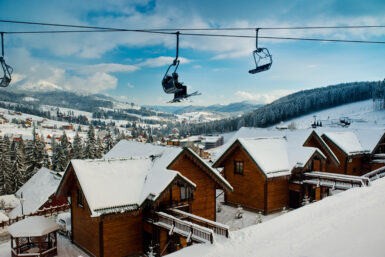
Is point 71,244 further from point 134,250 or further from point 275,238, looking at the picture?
point 275,238

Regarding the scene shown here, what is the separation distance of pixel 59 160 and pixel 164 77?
53.2m

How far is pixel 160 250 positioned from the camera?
1627 cm

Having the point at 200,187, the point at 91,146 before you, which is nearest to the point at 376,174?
the point at 200,187

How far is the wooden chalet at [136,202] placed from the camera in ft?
49.0

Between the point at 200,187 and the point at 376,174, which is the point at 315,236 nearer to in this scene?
the point at 200,187

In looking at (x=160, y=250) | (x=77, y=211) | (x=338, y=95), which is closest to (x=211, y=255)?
(x=160, y=250)

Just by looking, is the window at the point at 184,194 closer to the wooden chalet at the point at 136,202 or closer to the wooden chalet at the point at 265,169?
the wooden chalet at the point at 136,202

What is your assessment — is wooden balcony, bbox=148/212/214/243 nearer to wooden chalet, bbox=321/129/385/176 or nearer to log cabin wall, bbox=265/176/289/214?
log cabin wall, bbox=265/176/289/214

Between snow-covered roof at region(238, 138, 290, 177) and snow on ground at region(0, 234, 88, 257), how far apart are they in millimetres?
15112

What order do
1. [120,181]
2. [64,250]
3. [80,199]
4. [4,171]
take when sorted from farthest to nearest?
[4,171] < [64,250] < [80,199] < [120,181]

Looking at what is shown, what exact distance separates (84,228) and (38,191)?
92.3ft

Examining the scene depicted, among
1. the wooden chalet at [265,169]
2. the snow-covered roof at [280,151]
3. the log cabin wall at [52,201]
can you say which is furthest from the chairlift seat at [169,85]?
the log cabin wall at [52,201]

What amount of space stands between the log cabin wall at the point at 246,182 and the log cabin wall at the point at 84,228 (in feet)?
45.0

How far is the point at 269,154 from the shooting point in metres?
24.3
